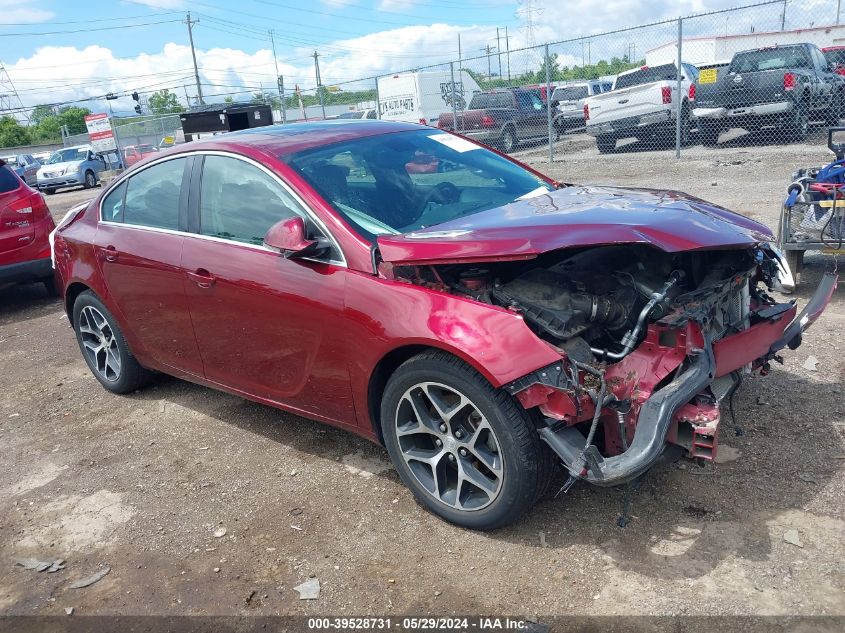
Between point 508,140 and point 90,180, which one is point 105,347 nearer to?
point 508,140

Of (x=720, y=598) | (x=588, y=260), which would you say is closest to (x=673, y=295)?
(x=588, y=260)

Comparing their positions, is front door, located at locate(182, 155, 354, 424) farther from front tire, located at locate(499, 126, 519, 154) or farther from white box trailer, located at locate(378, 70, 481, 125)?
white box trailer, located at locate(378, 70, 481, 125)

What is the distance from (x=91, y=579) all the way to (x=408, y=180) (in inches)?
95.6

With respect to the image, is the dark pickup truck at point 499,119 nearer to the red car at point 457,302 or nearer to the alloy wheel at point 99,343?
the alloy wheel at point 99,343

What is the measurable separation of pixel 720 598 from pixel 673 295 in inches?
A: 48.1

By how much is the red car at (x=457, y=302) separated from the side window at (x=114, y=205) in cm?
40

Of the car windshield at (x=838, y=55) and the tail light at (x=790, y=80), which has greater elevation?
the car windshield at (x=838, y=55)

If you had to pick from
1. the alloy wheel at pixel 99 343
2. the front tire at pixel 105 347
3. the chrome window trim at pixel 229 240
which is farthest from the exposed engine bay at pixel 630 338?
the alloy wheel at pixel 99 343

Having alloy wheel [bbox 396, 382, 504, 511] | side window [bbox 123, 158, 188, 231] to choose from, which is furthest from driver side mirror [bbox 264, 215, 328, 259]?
side window [bbox 123, 158, 188, 231]

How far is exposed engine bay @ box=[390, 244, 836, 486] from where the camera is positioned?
9.19ft

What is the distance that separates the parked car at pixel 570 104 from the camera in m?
21.3

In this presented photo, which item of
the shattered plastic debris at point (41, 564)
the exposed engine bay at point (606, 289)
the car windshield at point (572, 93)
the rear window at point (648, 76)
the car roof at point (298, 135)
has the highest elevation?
the rear window at point (648, 76)

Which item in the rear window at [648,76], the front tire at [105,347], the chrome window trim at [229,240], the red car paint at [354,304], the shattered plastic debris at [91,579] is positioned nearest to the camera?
the red car paint at [354,304]

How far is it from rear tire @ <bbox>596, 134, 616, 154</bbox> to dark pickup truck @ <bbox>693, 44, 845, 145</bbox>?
6.43 feet
